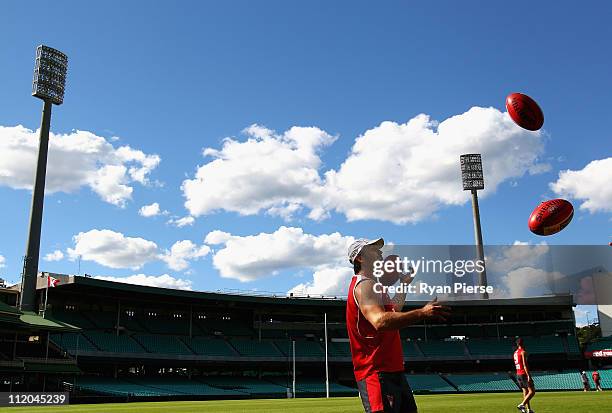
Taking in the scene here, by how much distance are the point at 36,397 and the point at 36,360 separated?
11.3m

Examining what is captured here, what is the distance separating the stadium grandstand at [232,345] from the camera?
4809cm

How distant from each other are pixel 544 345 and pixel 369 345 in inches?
2681

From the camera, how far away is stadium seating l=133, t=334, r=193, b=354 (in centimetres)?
5697

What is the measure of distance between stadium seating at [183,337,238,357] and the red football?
158 ft

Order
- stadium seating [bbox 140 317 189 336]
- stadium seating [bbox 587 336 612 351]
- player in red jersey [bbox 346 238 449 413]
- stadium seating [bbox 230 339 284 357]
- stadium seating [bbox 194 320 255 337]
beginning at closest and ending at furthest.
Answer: player in red jersey [bbox 346 238 449 413] < stadium seating [bbox 140 317 189 336] < stadium seating [bbox 230 339 284 357] < stadium seating [bbox 587 336 612 351] < stadium seating [bbox 194 320 255 337]

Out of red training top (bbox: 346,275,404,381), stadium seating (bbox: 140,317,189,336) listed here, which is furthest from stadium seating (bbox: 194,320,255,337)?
red training top (bbox: 346,275,404,381)

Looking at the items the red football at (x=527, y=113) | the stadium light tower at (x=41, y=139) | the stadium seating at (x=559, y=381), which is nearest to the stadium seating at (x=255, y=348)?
the stadium light tower at (x=41, y=139)

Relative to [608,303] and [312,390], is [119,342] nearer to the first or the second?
[312,390]

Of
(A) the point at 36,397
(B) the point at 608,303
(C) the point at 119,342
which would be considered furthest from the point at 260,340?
(B) the point at 608,303

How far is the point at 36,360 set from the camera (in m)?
45.8

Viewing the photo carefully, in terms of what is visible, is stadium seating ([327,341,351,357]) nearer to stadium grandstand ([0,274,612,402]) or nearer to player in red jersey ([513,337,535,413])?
stadium grandstand ([0,274,612,402])

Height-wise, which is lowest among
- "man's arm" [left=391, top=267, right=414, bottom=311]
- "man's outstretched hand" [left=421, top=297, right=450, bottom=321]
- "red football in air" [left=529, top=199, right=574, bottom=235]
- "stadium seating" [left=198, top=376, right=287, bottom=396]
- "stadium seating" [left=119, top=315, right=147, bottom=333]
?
"stadium seating" [left=198, top=376, right=287, bottom=396]

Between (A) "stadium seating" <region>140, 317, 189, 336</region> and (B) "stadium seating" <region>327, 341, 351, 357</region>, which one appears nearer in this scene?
(A) "stadium seating" <region>140, 317, 189, 336</region>

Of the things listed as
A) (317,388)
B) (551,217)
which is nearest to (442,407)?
(551,217)
